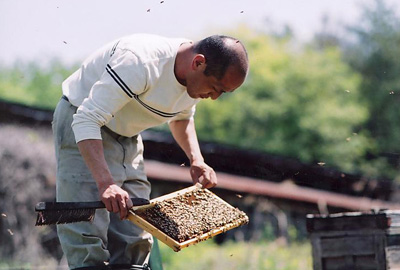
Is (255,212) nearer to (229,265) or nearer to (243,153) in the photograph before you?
(243,153)

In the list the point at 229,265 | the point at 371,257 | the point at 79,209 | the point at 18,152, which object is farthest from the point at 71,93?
the point at 18,152

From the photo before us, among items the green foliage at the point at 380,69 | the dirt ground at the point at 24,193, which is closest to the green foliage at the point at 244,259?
the dirt ground at the point at 24,193

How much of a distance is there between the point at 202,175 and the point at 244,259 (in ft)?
23.2

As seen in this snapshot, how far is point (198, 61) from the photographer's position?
426 cm

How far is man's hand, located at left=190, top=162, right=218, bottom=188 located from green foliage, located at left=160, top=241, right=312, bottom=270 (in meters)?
3.99

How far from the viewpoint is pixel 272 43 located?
62781 millimetres

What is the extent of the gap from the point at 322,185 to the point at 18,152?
794 cm

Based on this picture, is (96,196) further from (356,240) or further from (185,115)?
(356,240)

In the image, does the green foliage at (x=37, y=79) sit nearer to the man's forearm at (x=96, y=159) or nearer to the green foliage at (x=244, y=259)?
the green foliage at (x=244, y=259)

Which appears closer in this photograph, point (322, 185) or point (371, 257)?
point (371, 257)

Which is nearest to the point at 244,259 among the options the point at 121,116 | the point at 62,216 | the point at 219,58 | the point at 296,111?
the point at 121,116

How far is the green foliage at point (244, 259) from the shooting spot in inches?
440

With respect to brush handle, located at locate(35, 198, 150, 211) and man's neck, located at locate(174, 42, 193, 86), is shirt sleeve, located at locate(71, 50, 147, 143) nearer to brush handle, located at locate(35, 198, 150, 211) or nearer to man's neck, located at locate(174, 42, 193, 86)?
man's neck, located at locate(174, 42, 193, 86)

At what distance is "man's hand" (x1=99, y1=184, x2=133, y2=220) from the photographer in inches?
155
